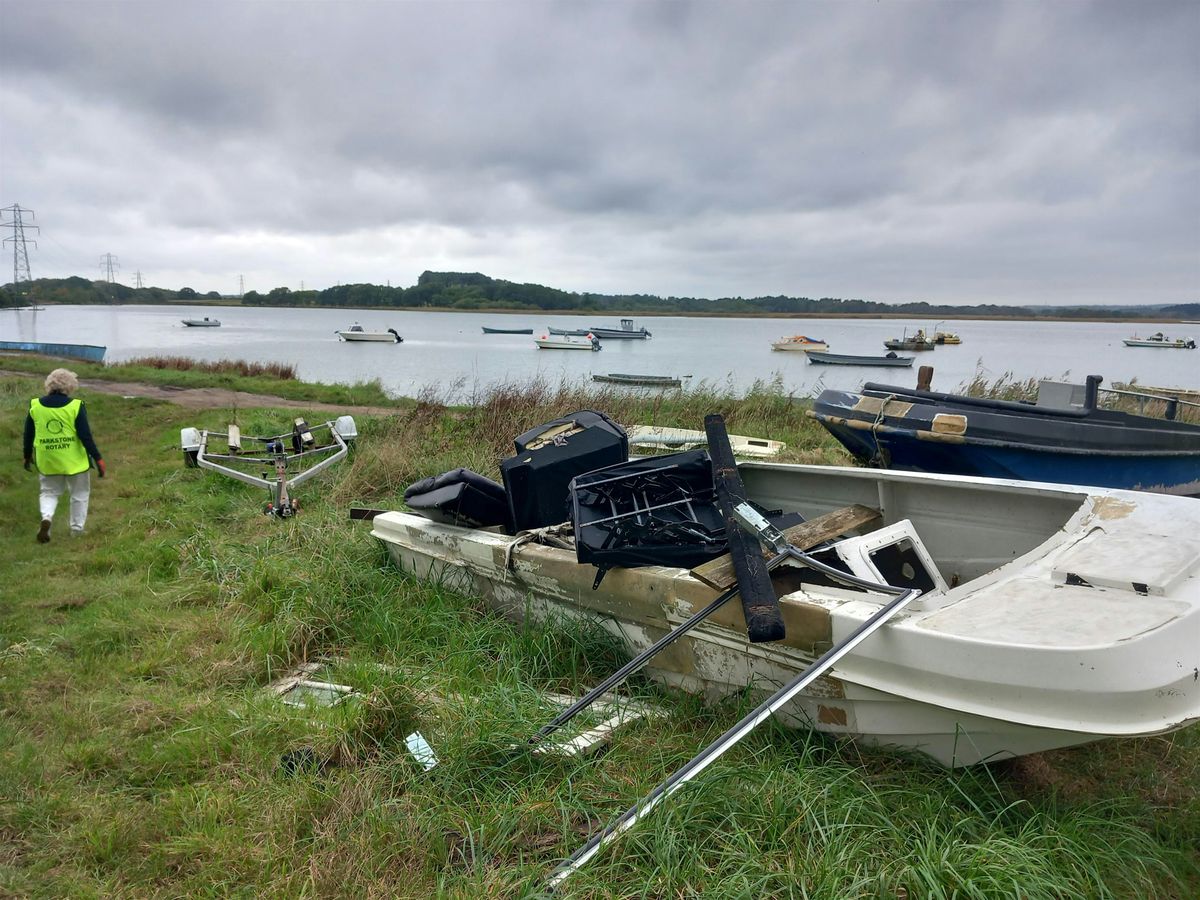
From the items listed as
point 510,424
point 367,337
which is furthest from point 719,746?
point 367,337

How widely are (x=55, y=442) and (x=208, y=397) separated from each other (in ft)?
32.8

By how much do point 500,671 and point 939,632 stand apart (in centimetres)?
218

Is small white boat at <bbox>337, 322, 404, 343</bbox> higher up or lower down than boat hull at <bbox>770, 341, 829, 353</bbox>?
higher up

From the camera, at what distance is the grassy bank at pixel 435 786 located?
2414mm

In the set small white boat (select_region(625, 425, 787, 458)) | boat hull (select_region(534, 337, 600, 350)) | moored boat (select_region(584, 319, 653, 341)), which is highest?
moored boat (select_region(584, 319, 653, 341))

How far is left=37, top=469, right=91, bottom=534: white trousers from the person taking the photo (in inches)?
280

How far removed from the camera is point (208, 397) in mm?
16375

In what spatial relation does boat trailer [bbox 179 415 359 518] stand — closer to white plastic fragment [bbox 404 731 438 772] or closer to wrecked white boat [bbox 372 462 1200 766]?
wrecked white boat [bbox 372 462 1200 766]

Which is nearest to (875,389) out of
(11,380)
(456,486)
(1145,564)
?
(456,486)

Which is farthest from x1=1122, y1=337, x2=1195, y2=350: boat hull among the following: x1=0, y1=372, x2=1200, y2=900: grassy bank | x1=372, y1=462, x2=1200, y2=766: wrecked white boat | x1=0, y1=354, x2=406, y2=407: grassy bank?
x1=0, y1=372, x2=1200, y2=900: grassy bank

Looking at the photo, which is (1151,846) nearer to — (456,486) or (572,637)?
(572,637)

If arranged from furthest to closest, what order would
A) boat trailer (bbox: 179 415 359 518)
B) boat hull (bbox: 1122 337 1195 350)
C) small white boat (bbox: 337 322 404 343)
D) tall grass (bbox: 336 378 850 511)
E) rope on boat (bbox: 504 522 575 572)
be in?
boat hull (bbox: 1122 337 1195 350) → small white boat (bbox: 337 322 404 343) → tall grass (bbox: 336 378 850 511) → boat trailer (bbox: 179 415 359 518) → rope on boat (bbox: 504 522 575 572)

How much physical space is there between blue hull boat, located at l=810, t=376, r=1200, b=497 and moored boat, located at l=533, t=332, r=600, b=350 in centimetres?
4663

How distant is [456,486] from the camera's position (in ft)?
16.3
